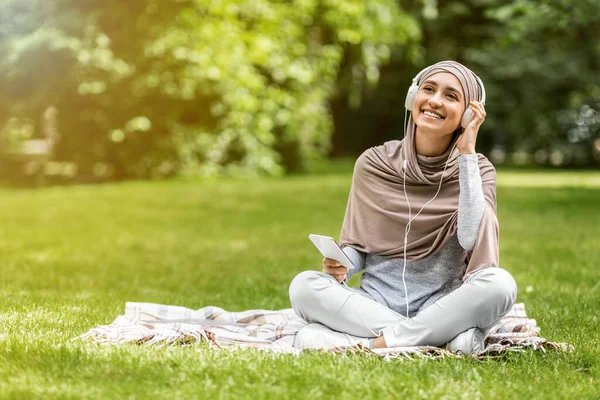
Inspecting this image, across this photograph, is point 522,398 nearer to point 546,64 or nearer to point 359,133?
point 546,64

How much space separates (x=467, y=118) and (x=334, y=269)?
3.42ft

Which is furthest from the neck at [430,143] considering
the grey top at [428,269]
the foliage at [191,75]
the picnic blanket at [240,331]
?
the foliage at [191,75]

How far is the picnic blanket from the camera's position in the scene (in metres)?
4.26

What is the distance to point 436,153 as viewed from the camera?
4.63m

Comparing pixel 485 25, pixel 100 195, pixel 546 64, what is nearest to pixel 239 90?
pixel 100 195

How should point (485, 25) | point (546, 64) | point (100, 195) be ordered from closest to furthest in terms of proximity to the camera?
point (100, 195), point (546, 64), point (485, 25)

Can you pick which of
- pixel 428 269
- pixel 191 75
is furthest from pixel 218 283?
pixel 191 75

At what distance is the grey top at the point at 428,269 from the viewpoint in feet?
14.2

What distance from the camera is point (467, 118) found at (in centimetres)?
441

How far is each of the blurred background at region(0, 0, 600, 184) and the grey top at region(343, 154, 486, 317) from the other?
7.14 m

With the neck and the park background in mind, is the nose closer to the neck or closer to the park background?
the neck

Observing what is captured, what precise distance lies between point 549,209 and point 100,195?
24.7ft

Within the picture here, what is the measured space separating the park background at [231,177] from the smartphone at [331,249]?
2.13 ft

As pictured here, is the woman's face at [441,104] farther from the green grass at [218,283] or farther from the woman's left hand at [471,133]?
the green grass at [218,283]
